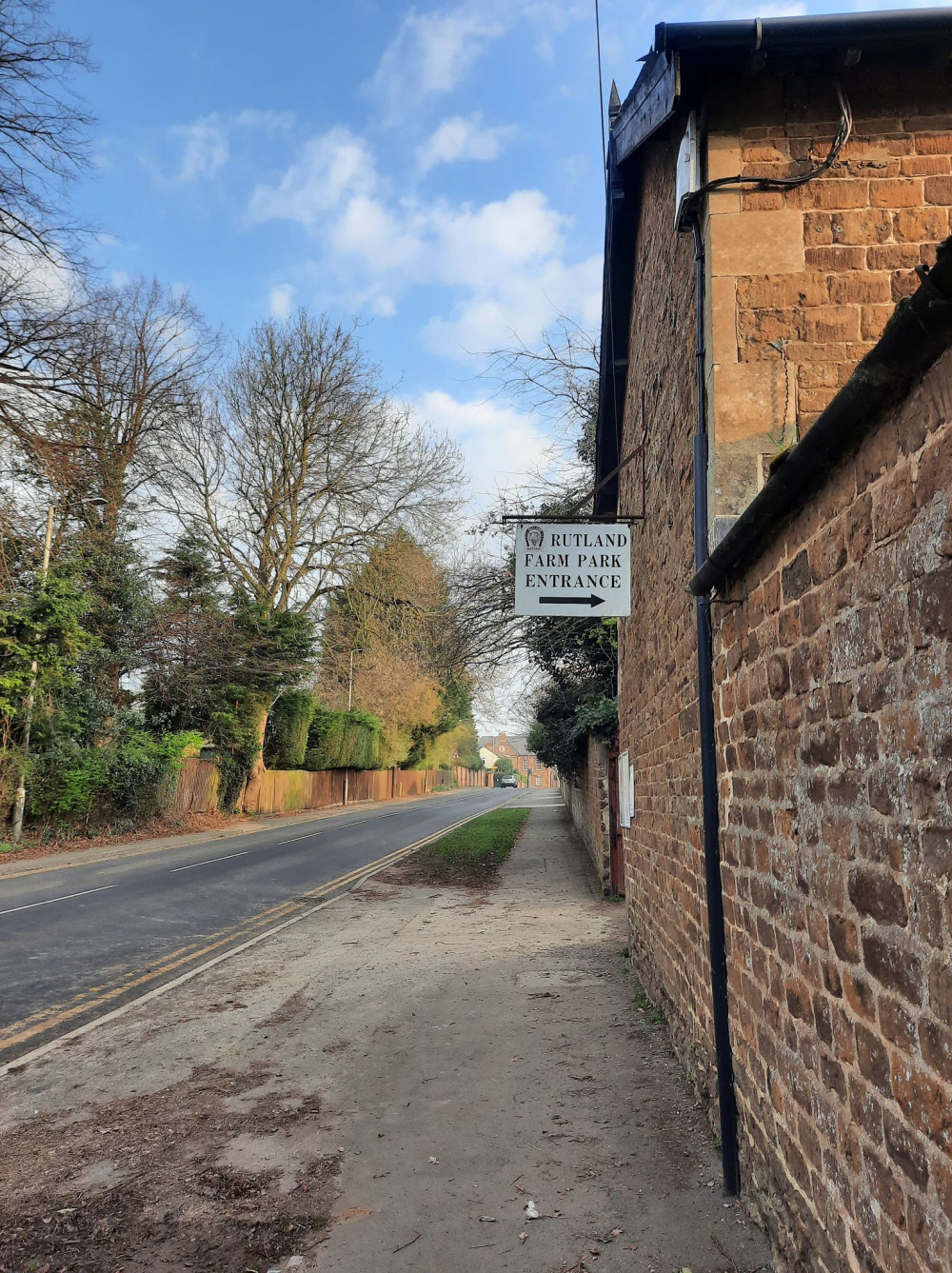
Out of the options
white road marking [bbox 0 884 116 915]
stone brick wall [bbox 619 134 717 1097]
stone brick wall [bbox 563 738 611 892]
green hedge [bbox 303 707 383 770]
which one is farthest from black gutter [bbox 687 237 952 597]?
green hedge [bbox 303 707 383 770]

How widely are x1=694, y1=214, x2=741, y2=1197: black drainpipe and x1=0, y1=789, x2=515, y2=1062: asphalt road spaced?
477 cm

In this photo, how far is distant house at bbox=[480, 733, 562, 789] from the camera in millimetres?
145250

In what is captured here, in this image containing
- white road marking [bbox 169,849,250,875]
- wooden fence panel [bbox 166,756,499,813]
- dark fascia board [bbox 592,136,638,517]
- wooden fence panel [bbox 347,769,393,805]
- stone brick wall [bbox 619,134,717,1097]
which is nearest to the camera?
stone brick wall [bbox 619,134,717,1097]

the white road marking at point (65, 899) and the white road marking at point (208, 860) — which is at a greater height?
the white road marking at point (65, 899)

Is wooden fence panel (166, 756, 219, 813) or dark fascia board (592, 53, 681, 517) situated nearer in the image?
dark fascia board (592, 53, 681, 517)

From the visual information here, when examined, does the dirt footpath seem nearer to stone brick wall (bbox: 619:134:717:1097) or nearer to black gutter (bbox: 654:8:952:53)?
stone brick wall (bbox: 619:134:717:1097)

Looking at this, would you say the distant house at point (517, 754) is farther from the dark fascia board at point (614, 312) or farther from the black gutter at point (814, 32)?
the black gutter at point (814, 32)

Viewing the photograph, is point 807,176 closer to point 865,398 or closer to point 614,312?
point 865,398

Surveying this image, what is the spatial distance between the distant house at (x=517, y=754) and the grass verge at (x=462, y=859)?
11938cm

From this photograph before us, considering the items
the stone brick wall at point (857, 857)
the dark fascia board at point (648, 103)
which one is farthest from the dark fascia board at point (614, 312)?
the stone brick wall at point (857, 857)

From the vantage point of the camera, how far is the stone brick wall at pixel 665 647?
194 inches

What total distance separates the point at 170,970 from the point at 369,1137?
14.9 feet

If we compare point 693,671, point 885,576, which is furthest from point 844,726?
point 693,671

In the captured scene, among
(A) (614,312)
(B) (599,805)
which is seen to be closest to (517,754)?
(B) (599,805)
